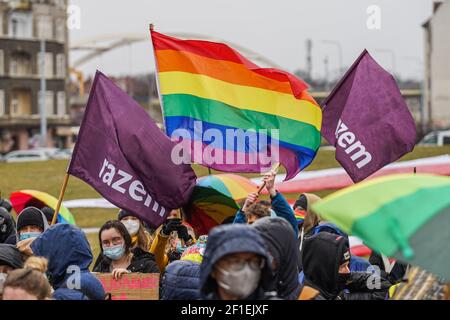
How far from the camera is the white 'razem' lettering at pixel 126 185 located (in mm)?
8453

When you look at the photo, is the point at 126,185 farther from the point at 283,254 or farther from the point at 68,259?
the point at 283,254

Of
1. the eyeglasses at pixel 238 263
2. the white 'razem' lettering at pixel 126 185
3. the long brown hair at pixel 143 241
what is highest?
the eyeglasses at pixel 238 263

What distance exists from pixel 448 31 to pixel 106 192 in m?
69.5

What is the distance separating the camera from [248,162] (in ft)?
30.2

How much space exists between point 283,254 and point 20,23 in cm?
6863

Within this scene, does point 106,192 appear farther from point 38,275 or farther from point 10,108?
point 10,108

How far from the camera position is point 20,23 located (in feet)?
236

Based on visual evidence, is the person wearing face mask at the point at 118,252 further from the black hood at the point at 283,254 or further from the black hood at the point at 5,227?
the black hood at the point at 283,254

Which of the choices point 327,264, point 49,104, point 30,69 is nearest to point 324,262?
point 327,264

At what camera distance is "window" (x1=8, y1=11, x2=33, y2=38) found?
71562 millimetres

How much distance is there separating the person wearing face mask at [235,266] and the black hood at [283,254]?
1.96 ft

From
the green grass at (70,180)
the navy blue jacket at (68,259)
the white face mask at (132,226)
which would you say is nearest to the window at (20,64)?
the green grass at (70,180)

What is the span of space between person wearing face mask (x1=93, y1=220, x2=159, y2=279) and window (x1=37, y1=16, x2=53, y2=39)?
66.5m
